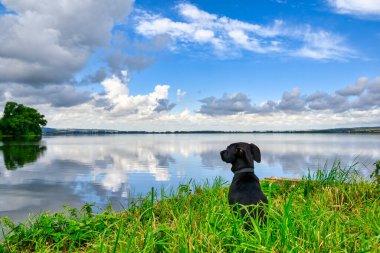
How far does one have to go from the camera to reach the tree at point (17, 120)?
117625 mm

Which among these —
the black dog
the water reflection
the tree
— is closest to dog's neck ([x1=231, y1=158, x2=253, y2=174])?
the black dog

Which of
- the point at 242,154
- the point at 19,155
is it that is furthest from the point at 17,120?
the point at 242,154

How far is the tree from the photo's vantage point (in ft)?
386

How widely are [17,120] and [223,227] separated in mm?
129330

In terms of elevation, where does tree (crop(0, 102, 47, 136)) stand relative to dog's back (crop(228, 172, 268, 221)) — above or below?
above

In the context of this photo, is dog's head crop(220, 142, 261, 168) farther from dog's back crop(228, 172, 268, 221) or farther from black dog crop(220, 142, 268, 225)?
dog's back crop(228, 172, 268, 221)

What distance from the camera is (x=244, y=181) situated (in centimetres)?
553

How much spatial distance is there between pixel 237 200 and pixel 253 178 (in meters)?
0.51

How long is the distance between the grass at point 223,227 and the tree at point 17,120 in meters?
125

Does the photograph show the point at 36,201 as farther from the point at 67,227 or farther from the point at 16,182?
the point at 67,227

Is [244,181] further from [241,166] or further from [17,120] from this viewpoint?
[17,120]

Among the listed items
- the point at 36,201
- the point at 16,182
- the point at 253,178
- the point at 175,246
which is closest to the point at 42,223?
the point at 175,246

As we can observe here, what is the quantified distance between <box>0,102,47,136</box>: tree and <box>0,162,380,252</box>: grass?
410 ft

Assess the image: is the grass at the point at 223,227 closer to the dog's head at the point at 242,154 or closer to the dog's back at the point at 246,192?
the dog's back at the point at 246,192
